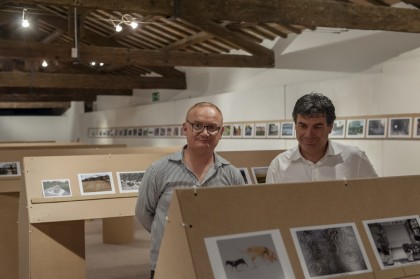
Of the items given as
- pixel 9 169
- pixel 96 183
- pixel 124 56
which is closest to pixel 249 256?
pixel 96 183

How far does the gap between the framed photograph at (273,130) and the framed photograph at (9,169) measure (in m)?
5.00

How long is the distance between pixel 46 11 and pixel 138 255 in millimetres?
8241

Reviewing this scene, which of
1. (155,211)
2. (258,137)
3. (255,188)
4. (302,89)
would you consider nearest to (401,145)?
(302,89)

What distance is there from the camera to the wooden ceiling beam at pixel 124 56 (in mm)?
10031

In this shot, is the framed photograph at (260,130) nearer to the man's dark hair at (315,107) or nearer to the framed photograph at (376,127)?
the framed photograph at (376,127)

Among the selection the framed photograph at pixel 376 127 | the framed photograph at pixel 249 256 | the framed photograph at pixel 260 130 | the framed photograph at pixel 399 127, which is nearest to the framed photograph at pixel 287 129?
the framed photograph at pixel 260 130

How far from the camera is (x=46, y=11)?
535 inches

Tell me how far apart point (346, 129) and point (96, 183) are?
4385 mm

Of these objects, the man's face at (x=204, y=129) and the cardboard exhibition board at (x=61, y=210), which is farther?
the cardboard exhibition board at (x=61, y=210)

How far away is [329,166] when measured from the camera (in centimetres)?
263

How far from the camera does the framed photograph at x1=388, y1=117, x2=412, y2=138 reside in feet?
22.9

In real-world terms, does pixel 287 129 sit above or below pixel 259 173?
above

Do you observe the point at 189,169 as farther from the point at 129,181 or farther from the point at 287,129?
the point at 287,129

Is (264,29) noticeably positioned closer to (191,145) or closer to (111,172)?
(111,172)
